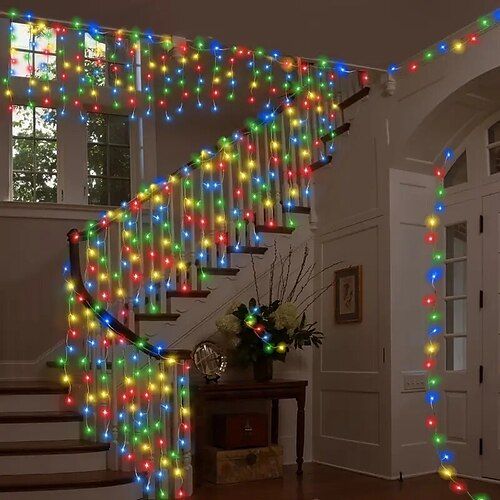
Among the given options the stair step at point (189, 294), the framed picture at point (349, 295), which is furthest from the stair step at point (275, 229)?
the stair step at point (189, 294)

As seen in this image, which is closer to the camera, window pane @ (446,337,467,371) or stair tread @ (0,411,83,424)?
stair tread @ (0,411,83,424)

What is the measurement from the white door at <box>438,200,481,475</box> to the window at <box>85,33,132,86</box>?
149 inches

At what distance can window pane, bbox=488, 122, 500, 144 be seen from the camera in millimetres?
5734

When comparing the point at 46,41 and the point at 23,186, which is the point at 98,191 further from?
the point at 46,41

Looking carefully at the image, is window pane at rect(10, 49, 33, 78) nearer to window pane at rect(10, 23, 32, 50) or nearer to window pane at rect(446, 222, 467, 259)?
window pane at rect(10, 23, 32, 50)

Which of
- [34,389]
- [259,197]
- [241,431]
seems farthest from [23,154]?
[241,431]

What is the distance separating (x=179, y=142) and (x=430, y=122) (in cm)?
304

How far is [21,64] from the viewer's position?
7.46 meters

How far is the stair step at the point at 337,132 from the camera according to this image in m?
6.60

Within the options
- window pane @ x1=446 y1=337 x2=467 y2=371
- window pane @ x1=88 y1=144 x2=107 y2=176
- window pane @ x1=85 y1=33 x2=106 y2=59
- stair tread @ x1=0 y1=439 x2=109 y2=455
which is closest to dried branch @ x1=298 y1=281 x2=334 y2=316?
window pane @ x1=446 y1=337 x2=467 y2=371

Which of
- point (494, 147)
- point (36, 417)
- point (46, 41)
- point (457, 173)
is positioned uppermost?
point (46, 41)

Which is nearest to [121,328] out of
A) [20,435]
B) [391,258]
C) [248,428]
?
[20,435]

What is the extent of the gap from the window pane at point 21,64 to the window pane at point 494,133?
444 cm

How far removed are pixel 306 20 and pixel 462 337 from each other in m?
2.66
